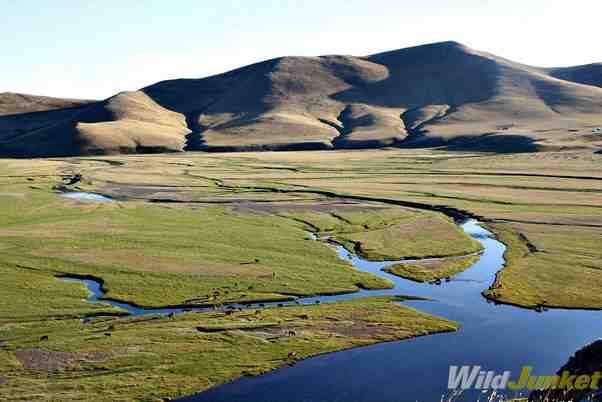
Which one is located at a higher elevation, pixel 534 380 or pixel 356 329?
pixel 534 380

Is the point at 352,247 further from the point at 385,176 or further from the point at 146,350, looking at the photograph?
the point at 385,176

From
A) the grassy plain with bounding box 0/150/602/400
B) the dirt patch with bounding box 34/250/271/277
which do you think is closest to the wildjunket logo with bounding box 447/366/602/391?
the grassy plain with bounding box 0/150/602/400

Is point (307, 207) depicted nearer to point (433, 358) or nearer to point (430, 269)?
point (430, 269)

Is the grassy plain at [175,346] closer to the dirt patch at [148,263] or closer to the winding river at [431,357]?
the winding river at [431,357]

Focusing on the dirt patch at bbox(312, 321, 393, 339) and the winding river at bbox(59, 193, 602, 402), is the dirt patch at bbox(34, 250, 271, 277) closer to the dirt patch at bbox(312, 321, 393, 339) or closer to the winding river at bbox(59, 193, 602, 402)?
the winding river at bbox(59, 193, 602, 402)

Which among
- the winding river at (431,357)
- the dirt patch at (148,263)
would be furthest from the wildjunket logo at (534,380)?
the dirt patch at (148,263)

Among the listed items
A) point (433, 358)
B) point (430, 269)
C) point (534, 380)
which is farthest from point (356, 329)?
point (430, 269)

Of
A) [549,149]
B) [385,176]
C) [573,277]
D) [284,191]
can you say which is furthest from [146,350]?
[549,149]
